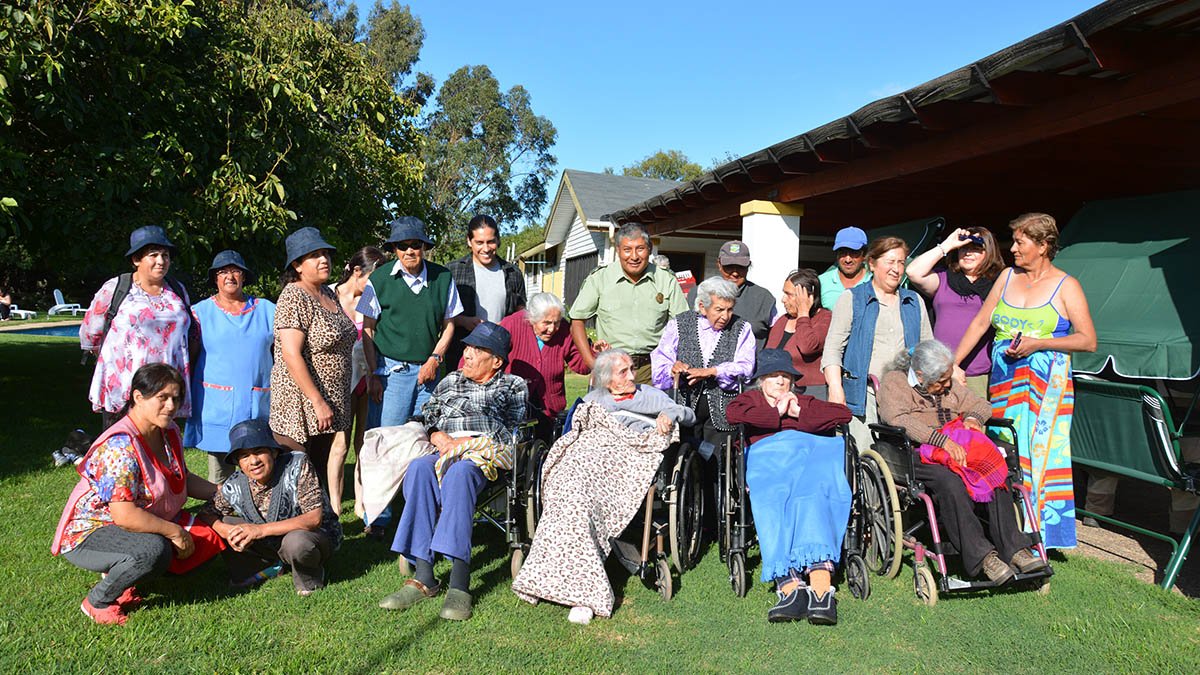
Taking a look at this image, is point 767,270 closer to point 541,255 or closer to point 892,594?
point 892,594

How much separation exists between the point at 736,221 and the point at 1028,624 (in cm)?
703

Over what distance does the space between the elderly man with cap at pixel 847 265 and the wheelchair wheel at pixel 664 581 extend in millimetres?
1874

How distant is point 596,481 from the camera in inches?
149

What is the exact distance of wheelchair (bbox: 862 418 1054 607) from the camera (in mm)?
3691

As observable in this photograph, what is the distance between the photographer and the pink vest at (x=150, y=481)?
329 centimetres

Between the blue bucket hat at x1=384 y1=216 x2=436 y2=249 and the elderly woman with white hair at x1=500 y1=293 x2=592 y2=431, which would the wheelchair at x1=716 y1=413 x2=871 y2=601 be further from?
the blue bucket hat at x1=384 y1=216 x2=436 y2=249

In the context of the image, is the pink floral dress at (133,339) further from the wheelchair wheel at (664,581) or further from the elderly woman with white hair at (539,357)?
the wheelchair wheel at (664,581)

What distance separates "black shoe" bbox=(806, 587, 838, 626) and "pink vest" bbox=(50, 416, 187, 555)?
9.22 ft

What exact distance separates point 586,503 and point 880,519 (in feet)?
4.82

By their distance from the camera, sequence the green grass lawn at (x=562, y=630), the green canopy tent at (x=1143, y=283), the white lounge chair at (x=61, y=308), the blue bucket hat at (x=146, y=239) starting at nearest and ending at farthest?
the green grass lawn at (x=562, y=630)
the blue bucket hat at (x=146, y=239)
the green canopy tent at (x=1143, y=283)
the white lounge chair at (x=61, y=308)

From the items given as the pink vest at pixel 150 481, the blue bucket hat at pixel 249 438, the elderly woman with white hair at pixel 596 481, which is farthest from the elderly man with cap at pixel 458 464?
the pink vest at pixel 150 481

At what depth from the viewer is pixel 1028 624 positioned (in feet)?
11.4

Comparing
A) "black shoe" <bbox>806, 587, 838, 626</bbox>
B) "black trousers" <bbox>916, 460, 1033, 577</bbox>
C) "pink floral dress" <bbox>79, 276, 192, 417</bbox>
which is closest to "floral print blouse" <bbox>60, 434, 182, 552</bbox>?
"pink floral dress" <bbox>79, 276, 192, 417</bbox>

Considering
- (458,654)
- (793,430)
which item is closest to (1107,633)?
(793,430)
